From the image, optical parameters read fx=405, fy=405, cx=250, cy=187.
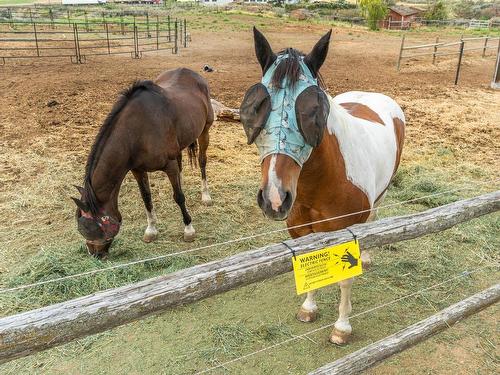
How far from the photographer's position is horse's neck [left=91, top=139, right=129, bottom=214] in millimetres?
3510

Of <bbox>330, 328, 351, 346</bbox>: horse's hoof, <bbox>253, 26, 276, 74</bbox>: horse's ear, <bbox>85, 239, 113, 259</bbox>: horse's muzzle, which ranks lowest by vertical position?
<bbox>330, 328, 351, 346</bbox>: horse's hoof

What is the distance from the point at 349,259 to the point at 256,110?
33.2 inches

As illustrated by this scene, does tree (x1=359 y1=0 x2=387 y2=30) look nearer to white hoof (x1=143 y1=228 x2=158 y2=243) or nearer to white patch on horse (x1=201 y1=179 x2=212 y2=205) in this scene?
white patch on horse (x1=201 y1=179 x2=212 y2=205)

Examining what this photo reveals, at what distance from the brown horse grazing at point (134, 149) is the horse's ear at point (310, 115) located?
2246mm

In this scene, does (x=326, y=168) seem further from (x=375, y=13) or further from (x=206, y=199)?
(x=375, y=13)

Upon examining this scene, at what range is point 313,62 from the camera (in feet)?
6.40

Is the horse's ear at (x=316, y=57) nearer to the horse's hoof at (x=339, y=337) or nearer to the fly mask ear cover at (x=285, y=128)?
the fly mask ear cover at (x=285, y=128)

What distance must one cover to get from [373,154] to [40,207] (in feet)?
13.1

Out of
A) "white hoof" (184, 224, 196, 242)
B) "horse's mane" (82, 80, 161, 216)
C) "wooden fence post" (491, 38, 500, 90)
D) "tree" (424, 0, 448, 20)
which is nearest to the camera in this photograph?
"horse's mane" (82, 80, 161, 216)

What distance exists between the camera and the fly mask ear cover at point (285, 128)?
179 centimetres

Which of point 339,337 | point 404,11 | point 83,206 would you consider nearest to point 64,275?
point 83,206

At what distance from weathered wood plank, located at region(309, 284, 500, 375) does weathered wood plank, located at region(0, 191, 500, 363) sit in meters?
0.59

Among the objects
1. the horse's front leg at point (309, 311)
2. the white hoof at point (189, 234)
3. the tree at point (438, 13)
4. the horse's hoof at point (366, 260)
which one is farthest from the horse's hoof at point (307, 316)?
the tree at point (438, 13)

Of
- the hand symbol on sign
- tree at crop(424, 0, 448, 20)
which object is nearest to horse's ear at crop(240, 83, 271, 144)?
the hand symbol on sign
